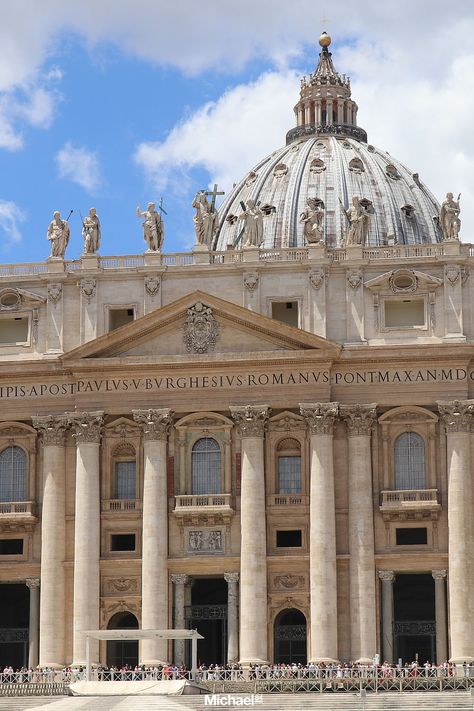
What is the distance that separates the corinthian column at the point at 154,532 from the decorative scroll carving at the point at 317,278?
335 inches

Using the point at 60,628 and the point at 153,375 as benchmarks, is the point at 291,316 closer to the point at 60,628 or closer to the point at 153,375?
the point at 153,375

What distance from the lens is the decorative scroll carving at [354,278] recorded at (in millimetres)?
81875

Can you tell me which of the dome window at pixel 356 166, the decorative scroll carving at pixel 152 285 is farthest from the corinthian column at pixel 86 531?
the dome window at pixel 356 166

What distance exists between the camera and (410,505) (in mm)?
79625

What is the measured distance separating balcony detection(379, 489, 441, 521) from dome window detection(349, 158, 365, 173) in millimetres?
53147

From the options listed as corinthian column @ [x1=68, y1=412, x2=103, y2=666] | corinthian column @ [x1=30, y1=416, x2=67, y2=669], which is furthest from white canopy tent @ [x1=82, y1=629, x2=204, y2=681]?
corinthian column @ [x1=30, y1=416, x2=67, y2=669]

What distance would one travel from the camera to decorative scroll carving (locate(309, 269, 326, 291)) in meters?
82.1

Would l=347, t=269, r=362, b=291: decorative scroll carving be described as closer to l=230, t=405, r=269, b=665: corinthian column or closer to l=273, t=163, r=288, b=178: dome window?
l=230, t=405, r=269, b=665: corinthian column

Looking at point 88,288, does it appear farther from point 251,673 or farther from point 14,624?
point 251,673

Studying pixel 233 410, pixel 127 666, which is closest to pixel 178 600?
pixel 127 666

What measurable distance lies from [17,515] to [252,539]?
1055cm

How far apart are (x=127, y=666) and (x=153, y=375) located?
41.2ft

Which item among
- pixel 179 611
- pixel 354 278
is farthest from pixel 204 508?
pixel 354 278

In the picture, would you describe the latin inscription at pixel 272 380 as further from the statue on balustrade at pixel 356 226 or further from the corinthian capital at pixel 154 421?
the statue on balustrade at pixel 356 226
